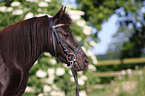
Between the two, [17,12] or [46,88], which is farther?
[17,12]

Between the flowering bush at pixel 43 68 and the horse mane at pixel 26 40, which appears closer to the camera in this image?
the horse mane at pixel 26 40

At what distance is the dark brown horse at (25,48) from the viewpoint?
6.72 ft

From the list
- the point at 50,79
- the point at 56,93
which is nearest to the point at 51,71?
the point at 50,79

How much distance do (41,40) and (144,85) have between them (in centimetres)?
562

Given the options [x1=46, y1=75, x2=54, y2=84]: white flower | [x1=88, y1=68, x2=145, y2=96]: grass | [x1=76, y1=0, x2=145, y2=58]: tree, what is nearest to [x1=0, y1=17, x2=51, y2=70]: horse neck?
[x1=46, y1=75, x2=54, y2=84]: white flower

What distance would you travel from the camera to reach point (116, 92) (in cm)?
677

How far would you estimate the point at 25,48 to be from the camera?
84.2 inches

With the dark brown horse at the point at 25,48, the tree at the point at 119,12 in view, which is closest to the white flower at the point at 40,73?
the dark brown horse at the point at 25,48

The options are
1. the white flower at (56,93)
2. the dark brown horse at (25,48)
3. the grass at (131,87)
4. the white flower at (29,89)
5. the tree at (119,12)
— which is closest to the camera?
the dark brown horse at (25,48)

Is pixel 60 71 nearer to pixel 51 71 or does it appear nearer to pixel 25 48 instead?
pixel 51 71

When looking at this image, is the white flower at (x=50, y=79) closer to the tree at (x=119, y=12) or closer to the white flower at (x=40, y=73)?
the white flower at (x=40, y=73)

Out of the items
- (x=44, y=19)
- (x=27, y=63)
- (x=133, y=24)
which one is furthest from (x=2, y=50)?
(x=133, y=24)

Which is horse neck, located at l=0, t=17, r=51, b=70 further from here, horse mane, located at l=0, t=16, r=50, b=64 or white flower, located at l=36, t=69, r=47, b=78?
white flower, located at l=36, t=69, r=47, b=78

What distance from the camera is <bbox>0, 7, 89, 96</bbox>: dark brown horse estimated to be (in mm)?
2049
